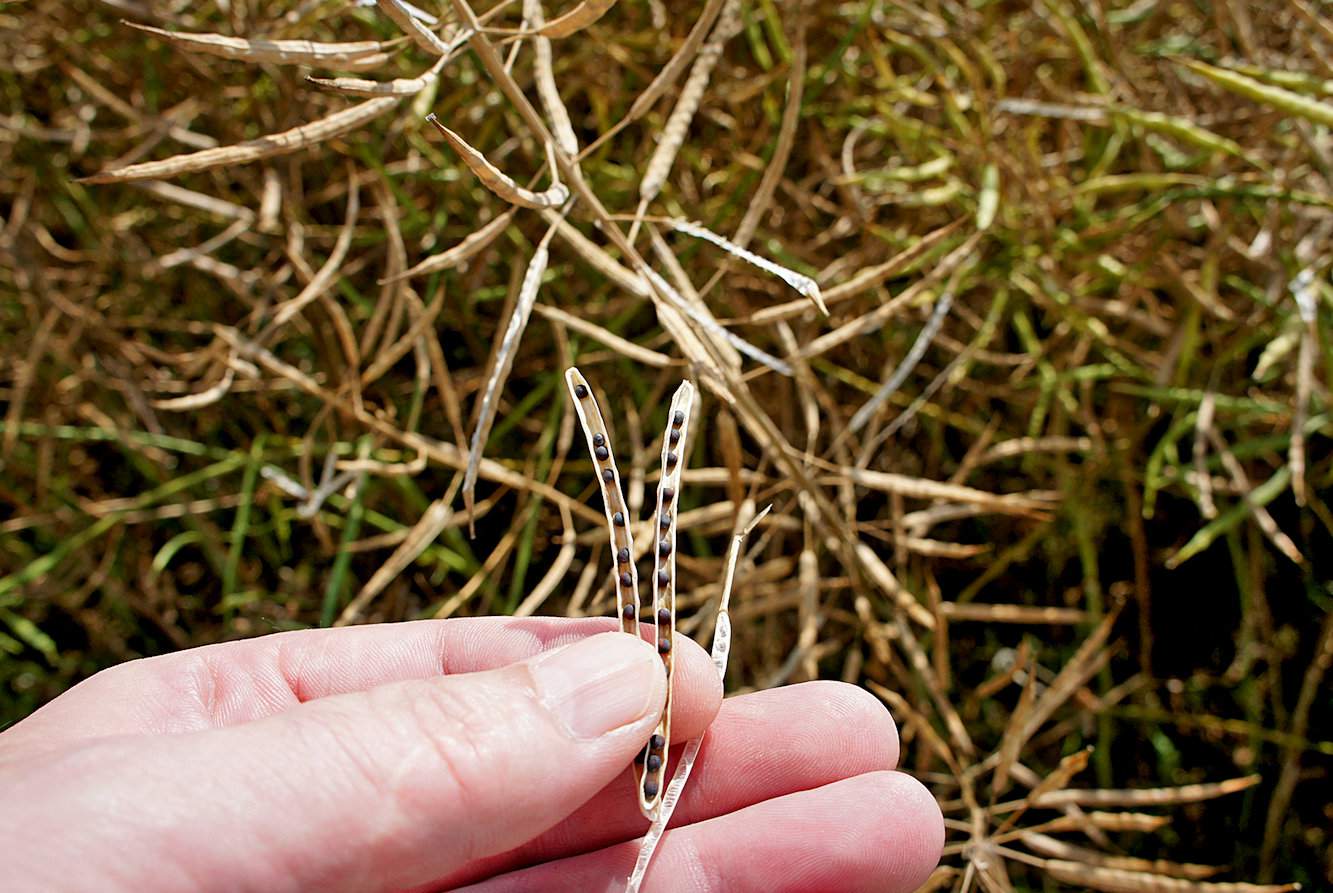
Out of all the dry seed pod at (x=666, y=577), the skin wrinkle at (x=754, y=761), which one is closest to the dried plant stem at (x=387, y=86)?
the dry seed pod at (x=666, y=577)

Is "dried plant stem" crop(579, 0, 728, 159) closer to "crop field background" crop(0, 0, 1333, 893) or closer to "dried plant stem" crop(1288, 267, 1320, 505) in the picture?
"crop field background" crop(0, 0, 1333, 893)

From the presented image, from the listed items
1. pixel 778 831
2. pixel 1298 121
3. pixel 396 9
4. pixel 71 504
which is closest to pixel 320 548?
pixel 71 504

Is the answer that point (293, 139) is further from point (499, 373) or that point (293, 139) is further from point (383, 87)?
point (499, 373)

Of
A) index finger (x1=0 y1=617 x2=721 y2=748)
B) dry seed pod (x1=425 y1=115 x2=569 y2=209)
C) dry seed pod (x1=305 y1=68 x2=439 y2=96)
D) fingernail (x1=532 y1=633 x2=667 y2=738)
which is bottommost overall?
index finger (x1=0 y1=617 x2=721 y2=748)

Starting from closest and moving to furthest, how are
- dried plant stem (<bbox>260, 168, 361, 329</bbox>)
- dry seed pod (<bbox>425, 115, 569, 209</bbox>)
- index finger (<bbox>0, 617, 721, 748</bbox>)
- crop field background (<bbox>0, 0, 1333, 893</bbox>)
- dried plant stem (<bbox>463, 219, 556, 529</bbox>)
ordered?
dry seed pod (<bbox>425, 115, 569, 209</bbox>) → dried plant stem (<bbox>463, 219, 556, 529</bbox>) → index finger (<bbox>0, 617, 721, 748</bbox>) → dried plant stem (<bbox>260, 168, 361, 329</bbox>) → crop field background (<bbox>0, 0, 1333, 893</bbox>)

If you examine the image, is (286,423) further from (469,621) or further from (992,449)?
(992,449)

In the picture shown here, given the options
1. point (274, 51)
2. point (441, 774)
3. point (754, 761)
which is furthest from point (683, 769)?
point (274, 51)

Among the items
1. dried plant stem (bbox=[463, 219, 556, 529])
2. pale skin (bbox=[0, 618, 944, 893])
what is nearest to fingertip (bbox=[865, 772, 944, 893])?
pale skin (bbox=[0, 618, 944, 893])
